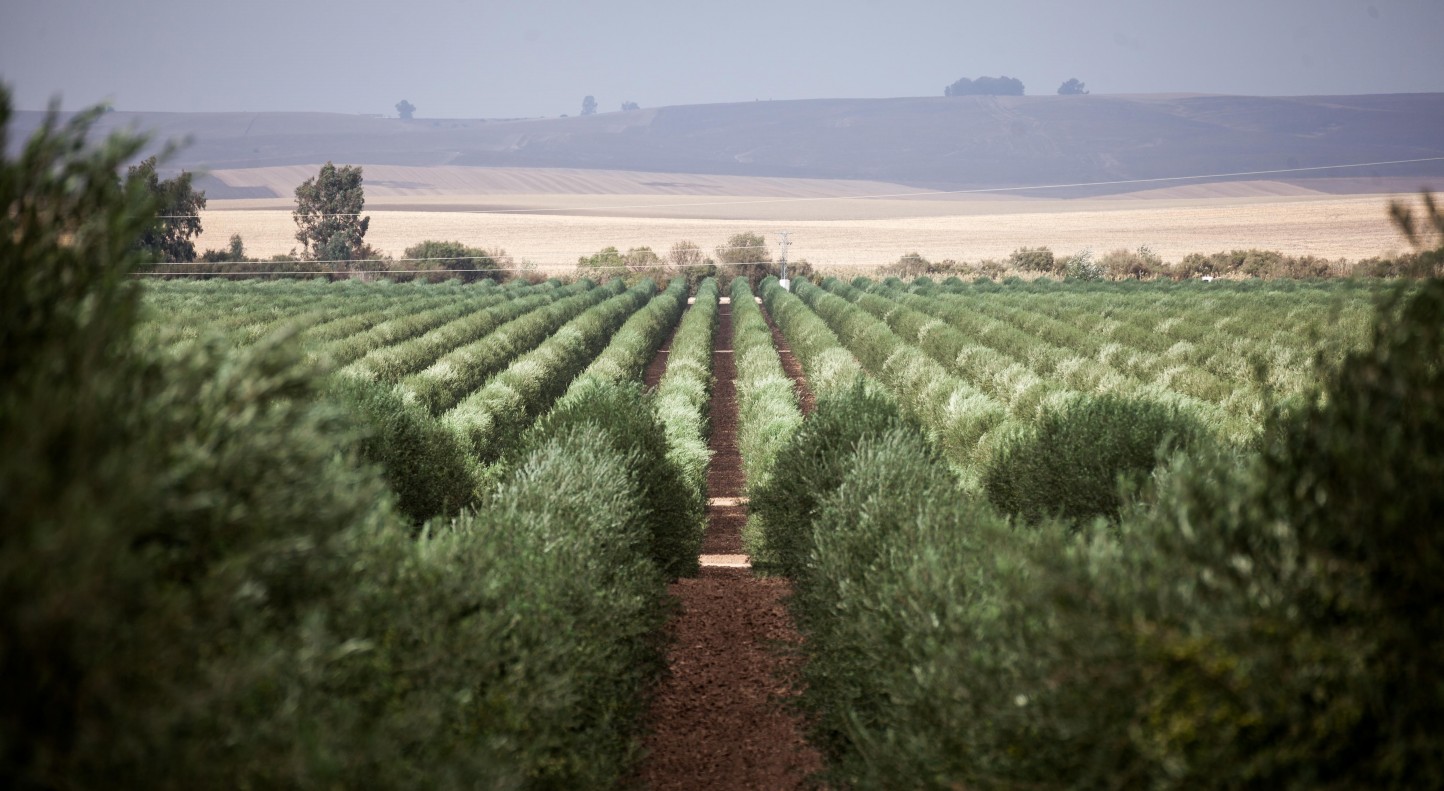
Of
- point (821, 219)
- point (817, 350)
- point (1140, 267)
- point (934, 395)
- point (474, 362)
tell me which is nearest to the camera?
point (934, 395)

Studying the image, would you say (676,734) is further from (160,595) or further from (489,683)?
(160,595)

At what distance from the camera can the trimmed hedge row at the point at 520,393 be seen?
16672 millimetres

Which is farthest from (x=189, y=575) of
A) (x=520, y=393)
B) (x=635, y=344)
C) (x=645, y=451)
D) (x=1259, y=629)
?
(x=635, y=344)

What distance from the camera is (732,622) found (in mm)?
12227

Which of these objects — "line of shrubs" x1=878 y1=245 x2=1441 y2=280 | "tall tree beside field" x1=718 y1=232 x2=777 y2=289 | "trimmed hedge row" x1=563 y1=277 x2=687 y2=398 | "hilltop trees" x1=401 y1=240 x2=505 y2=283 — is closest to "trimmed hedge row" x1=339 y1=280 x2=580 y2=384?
"trimmed hedge row" x1=563 y1=277 x2=687 y2=398

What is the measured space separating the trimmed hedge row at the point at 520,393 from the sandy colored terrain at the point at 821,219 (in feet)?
180

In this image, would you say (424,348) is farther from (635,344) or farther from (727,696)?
(727,696)

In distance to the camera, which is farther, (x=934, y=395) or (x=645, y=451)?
(x=934, y=395)

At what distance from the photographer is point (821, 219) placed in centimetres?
15212

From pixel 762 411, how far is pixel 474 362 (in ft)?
28.2

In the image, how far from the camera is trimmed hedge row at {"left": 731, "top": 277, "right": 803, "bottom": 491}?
15180mm

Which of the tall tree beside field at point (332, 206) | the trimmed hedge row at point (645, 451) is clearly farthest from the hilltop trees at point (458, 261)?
the trimmed hedge row at point (645, 451)

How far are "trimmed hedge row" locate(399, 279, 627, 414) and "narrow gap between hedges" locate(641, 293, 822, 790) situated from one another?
18.2 ft

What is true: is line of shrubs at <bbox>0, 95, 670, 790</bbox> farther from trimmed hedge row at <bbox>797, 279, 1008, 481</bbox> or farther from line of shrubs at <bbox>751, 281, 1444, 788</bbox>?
trimmed hedge row at <bbox>797, 279, 1008, 481</bbox>
